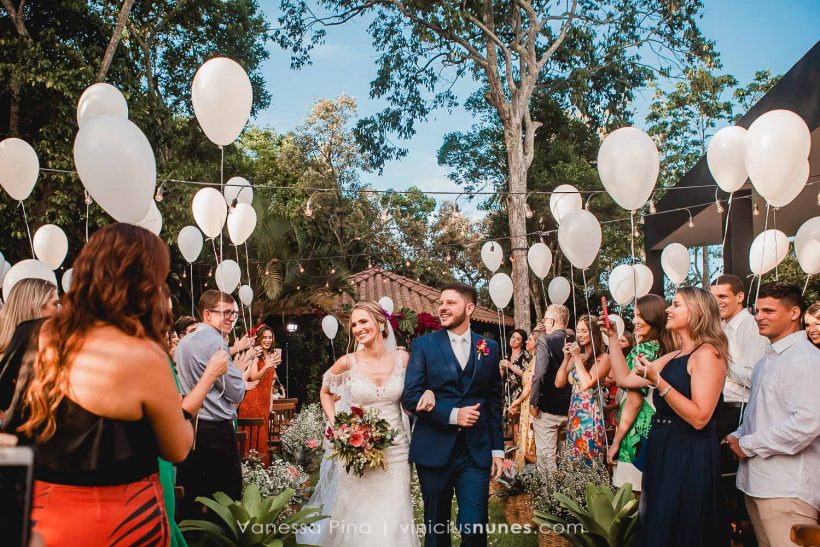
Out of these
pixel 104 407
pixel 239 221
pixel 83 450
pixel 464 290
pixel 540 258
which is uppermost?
pixel 239 221

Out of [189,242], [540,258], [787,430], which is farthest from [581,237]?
[189,242]

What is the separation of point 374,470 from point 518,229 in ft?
40.7

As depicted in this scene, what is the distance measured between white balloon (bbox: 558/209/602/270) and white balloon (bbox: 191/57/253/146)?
3168 millimetres

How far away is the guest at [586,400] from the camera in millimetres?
6082

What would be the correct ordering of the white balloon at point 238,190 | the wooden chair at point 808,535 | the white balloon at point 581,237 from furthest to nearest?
the white balloon at point 238,190, the white balloon at point 581,237, the wooden chair at point 808,535

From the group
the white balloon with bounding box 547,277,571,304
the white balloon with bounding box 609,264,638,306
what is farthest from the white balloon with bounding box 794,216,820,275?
the white balloon with bounding box 547,277,571,304

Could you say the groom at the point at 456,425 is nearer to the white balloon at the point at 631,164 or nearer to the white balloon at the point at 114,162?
the white balloon at the point at 631,164

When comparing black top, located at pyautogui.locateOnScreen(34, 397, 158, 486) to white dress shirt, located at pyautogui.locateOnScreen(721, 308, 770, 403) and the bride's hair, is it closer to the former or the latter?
the bride's hair

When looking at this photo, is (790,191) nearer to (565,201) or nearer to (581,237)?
(581,237)

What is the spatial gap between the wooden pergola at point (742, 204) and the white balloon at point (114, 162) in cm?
609

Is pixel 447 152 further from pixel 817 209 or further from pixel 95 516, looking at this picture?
pixel 95 516

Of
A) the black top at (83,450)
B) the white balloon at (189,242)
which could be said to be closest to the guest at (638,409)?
the black top at (83,450)

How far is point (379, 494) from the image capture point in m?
4.61

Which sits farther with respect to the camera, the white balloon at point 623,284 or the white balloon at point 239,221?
the white balloon at point 623,284
